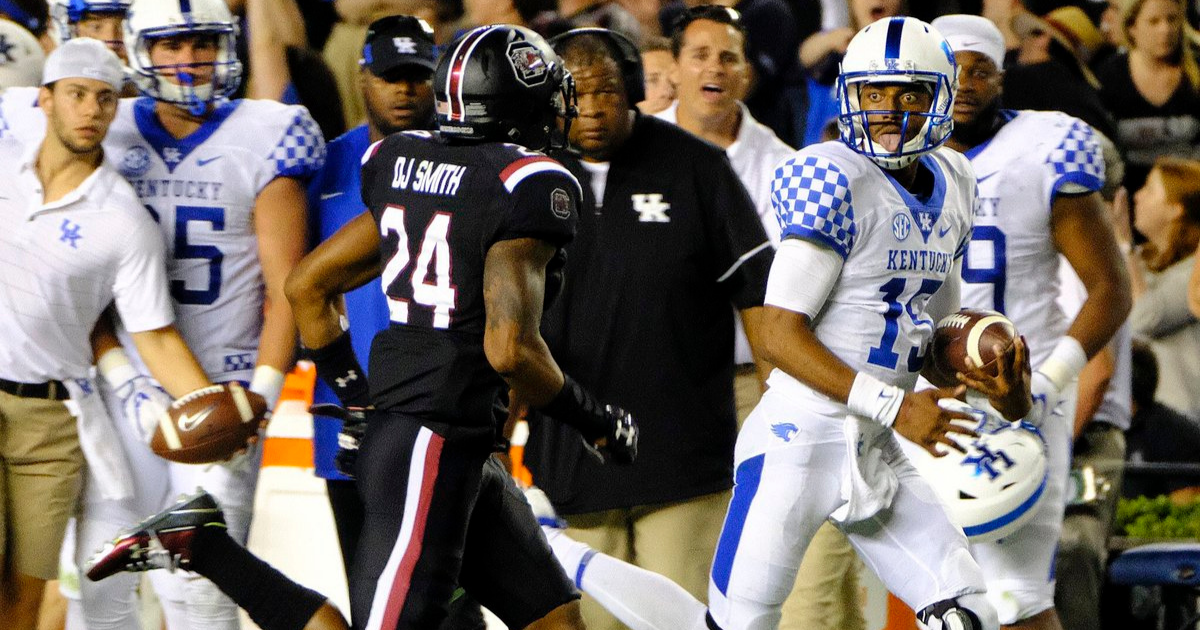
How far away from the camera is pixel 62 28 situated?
5.59 meters

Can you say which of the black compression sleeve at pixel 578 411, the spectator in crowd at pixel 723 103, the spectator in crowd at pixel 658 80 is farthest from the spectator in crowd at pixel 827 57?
the black compression sleeve at pixel 578 411

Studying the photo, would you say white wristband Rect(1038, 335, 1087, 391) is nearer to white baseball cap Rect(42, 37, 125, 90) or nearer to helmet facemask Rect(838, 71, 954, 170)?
helmet facemask Rect(838, 71, 954, 170)

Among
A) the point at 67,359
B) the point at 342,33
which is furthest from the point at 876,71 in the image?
the point at 342,33

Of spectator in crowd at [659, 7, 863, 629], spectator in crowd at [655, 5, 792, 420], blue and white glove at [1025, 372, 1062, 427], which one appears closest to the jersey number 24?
blue and white glove at [1025, 372, 1062, 427]

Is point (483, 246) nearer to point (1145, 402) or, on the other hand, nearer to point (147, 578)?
point (147, 578)

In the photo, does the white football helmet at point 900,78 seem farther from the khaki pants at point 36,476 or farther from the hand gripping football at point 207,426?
the khaki pants at point 36,476

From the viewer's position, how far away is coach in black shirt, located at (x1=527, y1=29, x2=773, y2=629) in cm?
482

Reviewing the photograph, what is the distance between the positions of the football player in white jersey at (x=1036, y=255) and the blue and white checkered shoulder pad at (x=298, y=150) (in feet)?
5.93

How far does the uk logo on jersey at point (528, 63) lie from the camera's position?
387 centimetres

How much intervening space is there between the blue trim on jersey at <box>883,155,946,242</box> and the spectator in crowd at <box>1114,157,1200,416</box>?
2.92 metres

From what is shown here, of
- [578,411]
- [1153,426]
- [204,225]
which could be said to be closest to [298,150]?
[204,225]

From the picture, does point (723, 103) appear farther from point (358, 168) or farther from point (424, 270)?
point (424, 270)

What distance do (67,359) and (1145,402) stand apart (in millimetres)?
3944

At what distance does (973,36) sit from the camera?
16.8 ft
